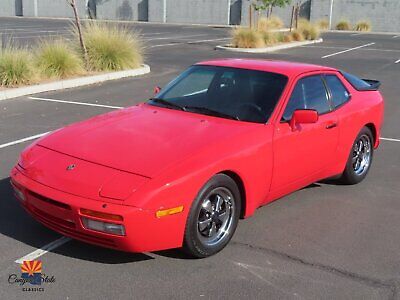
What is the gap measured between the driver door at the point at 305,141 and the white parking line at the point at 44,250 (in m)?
1.80

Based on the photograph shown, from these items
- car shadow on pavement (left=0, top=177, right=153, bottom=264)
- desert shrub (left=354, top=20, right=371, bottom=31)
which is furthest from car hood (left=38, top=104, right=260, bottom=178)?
desert shrub (left=354, top=20, right=371, bottom=31)

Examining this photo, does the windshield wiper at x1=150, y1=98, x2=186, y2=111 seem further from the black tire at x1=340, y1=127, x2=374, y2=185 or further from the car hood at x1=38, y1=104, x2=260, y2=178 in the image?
the black tire at x1=340, y1=127, x2=374, y2=185

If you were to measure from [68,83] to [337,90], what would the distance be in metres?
8.04

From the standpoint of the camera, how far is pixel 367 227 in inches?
187

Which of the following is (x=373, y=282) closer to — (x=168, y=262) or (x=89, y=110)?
(x=168, y=262)

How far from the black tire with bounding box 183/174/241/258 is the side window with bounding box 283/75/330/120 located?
1.03m

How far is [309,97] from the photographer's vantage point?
5.08 meters

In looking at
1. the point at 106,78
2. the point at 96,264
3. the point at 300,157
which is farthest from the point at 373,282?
the point at 106,78

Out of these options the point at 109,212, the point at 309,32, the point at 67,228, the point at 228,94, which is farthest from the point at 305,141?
the point at 309,32

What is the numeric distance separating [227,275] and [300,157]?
1.50 metres

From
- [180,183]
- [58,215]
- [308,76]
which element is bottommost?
[58,215]

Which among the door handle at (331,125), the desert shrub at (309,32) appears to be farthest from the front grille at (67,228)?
the desert shrub at (309,32)

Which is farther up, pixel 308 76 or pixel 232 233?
pixel 308 76
